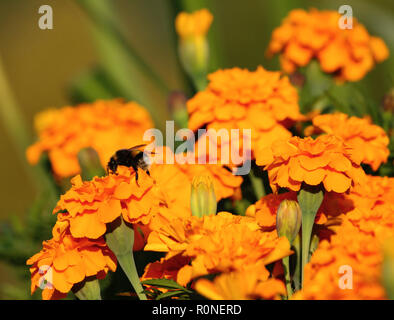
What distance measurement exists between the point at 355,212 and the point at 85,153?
0.37 metres

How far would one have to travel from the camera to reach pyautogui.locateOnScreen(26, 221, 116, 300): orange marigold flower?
→ 1.44ft

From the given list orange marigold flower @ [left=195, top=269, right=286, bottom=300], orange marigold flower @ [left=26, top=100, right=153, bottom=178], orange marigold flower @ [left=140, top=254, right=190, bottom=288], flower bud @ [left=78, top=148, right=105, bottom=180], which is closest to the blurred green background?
orange marigold flower @ [left=26, top=100, right=153, bottom=178]

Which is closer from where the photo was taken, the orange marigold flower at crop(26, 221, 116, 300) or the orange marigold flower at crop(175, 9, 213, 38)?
the orange marigold flower at crop(26, 221, 116, 300)

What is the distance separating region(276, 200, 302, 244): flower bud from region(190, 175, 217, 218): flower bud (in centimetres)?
6

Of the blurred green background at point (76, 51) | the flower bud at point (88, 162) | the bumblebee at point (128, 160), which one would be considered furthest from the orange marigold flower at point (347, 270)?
the blurred green background at point (76, 51)

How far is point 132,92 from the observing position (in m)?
1.17

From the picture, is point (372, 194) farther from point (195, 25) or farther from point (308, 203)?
point (195, 25)

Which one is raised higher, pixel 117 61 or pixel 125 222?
pixel 117 61

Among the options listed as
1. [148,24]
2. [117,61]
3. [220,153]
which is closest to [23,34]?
[148,24]

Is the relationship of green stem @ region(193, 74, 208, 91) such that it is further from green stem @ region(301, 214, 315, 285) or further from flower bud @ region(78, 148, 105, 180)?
green stem @ region(301, 214, 315, 285)

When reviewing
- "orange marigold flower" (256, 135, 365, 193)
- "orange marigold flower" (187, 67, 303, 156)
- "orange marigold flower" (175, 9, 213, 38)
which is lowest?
"orange marigold flower" (256, 135, 365, 193)

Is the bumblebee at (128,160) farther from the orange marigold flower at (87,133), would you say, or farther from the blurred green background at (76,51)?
the blurred green background at (76,51)

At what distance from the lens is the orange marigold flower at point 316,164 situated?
43 cm
